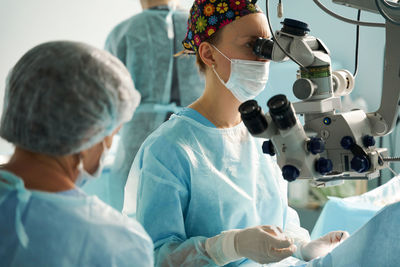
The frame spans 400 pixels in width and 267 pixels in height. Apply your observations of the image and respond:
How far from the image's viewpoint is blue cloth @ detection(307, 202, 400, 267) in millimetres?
1264

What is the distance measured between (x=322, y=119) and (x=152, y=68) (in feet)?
5.29

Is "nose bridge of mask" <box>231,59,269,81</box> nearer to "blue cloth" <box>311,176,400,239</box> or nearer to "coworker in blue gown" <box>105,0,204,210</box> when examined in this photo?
"blue cloth" <box>311,176,400,239</box>

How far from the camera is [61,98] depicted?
35.5 inches

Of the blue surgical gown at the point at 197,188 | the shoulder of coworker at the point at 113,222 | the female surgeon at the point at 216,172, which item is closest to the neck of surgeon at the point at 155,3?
the female surgeon at the point at 216,172

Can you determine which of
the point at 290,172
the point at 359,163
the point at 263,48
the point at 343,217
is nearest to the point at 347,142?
the point at 359,163

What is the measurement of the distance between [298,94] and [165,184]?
47 centimetres

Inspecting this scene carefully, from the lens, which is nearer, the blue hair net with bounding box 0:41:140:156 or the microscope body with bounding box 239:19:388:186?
the blue hair net with bounding box 0:41:140:156

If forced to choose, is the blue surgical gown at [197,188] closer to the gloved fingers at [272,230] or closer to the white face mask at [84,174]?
the gloved fingers at [272,230]

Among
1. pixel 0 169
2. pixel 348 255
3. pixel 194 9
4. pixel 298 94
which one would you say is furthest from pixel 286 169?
pixel 194 9

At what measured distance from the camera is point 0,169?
3.11 feet

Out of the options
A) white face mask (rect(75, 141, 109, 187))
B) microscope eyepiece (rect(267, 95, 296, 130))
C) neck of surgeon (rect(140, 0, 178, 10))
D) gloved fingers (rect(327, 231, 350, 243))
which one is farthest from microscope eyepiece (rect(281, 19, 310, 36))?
neck of surgeon (rect(140, 0, 178, 10))

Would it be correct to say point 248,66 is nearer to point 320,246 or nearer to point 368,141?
point 368,141

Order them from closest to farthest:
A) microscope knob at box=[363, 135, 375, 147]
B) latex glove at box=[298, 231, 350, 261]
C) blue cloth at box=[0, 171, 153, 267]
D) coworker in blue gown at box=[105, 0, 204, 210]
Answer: blue cloth at box=[0, 171, 153, 267] < microscope knob at box=[363, 135, 375, 147] < latex glove at box=[298, 231, 350, 261] < coworker in blue gown at box=[105, 0, 204, 210]

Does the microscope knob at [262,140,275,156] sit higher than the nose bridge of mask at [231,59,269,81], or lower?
lower
